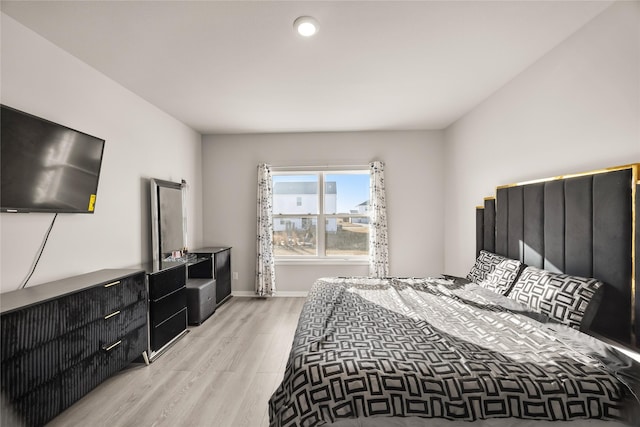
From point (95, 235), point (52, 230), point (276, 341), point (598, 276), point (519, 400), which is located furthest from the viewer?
point (276, 341)

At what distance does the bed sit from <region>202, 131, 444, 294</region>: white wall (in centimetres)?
190

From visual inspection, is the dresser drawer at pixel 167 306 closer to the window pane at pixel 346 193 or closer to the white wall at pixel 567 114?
the window pane at pixel 346 193

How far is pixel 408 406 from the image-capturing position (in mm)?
1261

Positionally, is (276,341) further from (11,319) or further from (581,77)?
(581,77)

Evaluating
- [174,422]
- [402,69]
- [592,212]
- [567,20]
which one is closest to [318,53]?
[402,69]

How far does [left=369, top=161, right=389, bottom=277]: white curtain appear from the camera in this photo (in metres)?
4.38

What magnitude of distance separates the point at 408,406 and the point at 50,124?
284 cm

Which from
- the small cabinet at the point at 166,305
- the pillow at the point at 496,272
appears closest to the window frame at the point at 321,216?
the small cabinet at the point at 166,305

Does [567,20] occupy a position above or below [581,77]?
above

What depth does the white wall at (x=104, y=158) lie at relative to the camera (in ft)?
6.25

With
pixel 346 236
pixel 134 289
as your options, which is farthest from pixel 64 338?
pixel 346 236

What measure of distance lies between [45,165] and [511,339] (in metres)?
3.20

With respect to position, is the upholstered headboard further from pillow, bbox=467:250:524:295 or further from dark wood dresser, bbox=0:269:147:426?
dark wood dresser, bbox=0:269:147:426

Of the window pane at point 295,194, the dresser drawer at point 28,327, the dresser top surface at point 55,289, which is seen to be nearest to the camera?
the dresser drawer at point 28,327
